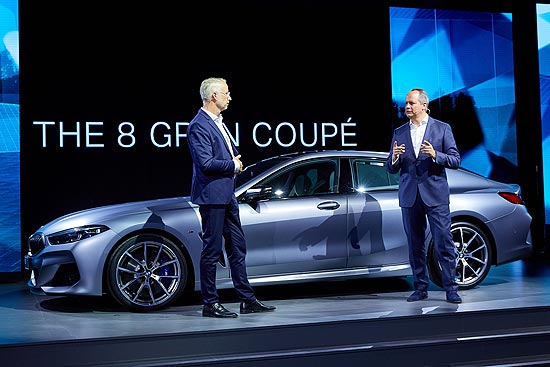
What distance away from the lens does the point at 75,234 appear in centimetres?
573

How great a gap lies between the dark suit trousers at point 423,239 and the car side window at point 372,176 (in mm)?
511

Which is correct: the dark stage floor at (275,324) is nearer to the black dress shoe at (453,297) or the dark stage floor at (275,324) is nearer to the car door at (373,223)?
the black dress shoe at (453,297)

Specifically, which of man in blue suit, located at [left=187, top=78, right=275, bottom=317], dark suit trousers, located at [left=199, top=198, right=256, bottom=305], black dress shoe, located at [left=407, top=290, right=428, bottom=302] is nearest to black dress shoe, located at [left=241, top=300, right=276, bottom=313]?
dark suit trousers, located at [left=199, top=198, right=256, bottom=305]

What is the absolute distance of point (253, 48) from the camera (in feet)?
30.2

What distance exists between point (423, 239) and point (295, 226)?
0.99 metres

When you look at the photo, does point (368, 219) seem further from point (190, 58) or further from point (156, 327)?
point (190, 58)

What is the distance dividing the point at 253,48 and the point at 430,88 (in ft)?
7.66

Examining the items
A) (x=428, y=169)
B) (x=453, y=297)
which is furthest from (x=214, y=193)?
(x=453, y=297)

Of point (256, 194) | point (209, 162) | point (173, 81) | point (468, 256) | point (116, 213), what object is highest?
point (173, 81)

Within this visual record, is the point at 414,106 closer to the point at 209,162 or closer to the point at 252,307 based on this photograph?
the point at 209,162

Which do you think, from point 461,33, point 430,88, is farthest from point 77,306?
point 461,33

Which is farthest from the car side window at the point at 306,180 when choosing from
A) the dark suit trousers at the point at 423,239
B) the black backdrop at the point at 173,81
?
the black backdrop at the point at 173,81

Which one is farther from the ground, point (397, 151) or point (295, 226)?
point (397, 151)

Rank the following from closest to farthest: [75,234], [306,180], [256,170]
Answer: [75,234] < [306,180] < [256,170]
